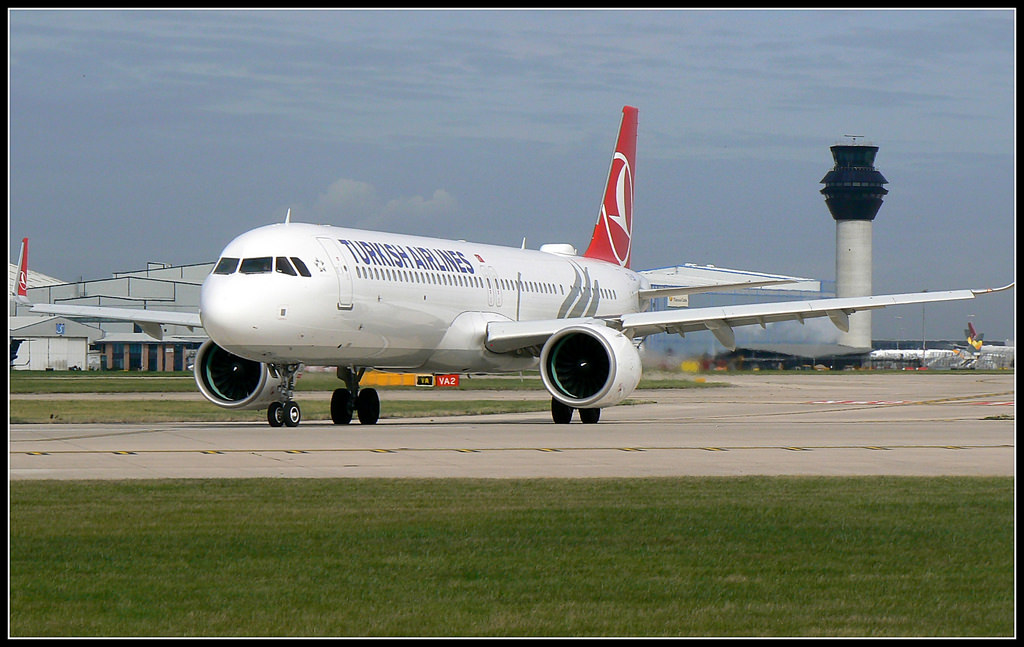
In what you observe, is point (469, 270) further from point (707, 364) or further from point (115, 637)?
point (115, 637)

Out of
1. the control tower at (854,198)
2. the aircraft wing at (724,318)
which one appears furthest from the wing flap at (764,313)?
the control tower at (854,198)

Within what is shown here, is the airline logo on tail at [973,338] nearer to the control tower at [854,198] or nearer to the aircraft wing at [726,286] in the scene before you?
the control tower at [854,198]

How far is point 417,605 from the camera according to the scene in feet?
30.1

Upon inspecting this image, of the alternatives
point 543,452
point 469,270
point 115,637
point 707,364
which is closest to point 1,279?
point 115,637

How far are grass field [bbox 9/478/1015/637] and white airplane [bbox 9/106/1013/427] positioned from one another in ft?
35.0

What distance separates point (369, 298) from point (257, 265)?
2542 millimetres

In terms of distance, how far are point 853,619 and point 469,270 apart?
23.0m

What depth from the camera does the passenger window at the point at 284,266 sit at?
25.8m

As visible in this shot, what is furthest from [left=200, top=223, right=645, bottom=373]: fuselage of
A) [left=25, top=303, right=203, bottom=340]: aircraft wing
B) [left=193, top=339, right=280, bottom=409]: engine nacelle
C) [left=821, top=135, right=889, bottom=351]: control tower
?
[left=821, top=135, right=889, bottom=351]: control tower

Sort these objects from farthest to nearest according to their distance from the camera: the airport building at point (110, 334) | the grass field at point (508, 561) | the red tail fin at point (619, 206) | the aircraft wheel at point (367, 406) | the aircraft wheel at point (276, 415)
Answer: the airport building at point (110, 334), the red tail fin at point (619, 206), the aircraft wheel at point (367, 406), the aircraft wheel at point (276, 415), the grass field at point (508, 561)

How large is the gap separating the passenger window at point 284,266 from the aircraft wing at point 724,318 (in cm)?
586

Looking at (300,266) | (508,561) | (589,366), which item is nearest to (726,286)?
(589,366)

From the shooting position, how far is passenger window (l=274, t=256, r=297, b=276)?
2581 centimetres

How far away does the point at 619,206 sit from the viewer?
4197cm
